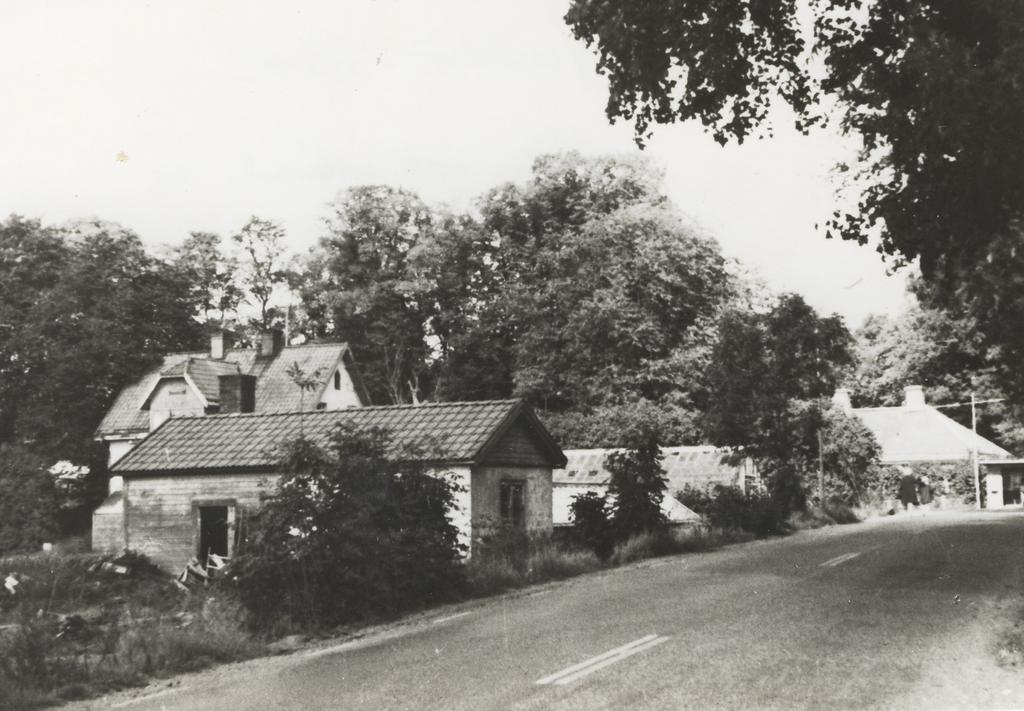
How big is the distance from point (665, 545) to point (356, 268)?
124ft

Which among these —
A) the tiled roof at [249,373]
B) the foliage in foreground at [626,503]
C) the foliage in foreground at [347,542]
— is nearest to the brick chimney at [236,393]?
the tiled roof at [249,373]

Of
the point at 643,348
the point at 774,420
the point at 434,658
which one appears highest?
the point at 643,348

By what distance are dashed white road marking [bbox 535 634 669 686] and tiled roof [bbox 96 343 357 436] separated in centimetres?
3698

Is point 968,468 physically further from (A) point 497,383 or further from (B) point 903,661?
(B) point 903,661

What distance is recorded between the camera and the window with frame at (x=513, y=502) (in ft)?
78.2

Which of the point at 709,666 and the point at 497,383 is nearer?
the point at 709,666

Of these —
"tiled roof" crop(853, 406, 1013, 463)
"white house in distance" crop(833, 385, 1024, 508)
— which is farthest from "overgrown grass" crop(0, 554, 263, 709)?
"tiled roof" crop(853, 406, 1013, 463)

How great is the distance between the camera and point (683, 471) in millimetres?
37875

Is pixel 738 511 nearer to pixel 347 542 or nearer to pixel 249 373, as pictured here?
pixel 347 542

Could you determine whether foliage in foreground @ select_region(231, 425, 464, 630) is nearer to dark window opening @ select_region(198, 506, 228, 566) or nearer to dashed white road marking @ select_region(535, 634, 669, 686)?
dashed white road marking @ select_region(535, 634, 669, 686)

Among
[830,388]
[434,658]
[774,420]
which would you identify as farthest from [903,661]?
[830,388]

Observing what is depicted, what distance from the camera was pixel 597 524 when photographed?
76.8 ft

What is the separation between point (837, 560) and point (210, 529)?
50.6 ft

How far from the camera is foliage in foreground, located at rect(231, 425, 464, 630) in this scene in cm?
1438
